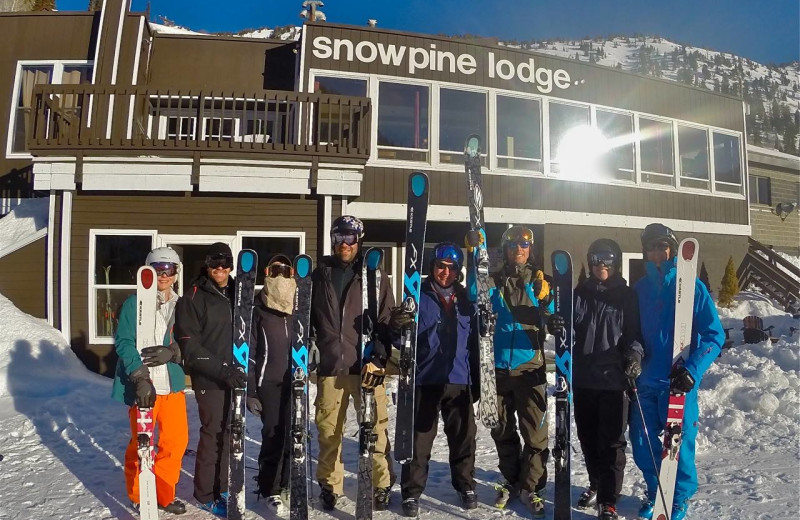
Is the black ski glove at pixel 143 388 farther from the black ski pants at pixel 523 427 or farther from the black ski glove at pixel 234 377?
the black ski pants at pixel 523 427

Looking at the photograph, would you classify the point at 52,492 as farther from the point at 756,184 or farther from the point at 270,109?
the point at 756,184

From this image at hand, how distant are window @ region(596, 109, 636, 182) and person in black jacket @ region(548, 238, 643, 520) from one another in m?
8.24

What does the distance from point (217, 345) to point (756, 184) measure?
17946mm

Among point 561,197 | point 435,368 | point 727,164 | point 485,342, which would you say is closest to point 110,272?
point 435,368

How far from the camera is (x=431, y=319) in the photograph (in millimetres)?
3357

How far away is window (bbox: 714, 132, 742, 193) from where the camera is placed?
39.8ft

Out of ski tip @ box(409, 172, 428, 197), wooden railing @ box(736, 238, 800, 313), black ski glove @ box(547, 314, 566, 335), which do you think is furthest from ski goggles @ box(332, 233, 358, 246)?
wooden railing @ box(736, 238, 800, 313)

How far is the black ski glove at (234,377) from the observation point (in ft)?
10.2

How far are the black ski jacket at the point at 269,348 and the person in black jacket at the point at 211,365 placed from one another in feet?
0.49

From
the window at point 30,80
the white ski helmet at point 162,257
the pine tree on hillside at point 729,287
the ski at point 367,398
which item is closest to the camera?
the ski at point 367,398

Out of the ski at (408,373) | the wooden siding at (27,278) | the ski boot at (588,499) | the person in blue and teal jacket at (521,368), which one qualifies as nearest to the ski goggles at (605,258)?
the person in blue and teal jacket at (521,368)

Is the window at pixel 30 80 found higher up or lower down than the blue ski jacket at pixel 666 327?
higher up

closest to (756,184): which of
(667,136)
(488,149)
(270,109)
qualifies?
(667,136)

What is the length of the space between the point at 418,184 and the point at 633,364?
5.91 feet
